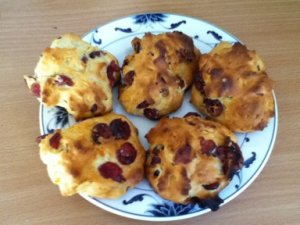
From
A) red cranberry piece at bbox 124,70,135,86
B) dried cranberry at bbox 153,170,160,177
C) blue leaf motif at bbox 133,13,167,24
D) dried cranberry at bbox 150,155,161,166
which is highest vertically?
blue leaf motif at bbox 133,13,167,24

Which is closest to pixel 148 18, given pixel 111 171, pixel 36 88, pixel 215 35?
pixel 215 35

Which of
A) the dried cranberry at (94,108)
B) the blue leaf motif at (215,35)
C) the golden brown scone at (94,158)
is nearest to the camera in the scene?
the golden brown scone at (94,158)

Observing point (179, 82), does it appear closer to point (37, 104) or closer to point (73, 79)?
point (73, 79)

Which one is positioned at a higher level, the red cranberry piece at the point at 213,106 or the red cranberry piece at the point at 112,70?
the red cranberry piece at the point at 112,70

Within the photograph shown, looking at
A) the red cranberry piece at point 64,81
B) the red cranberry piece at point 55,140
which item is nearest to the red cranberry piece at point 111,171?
the red cranberry piece at point 55,140

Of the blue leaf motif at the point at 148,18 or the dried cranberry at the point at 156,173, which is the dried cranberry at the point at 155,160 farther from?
the blue leaf motif at the point at 148,18

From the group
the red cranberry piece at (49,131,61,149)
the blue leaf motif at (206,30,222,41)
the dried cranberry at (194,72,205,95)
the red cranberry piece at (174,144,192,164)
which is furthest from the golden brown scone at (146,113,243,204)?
the blue leaf motif at (206,30,222,41)

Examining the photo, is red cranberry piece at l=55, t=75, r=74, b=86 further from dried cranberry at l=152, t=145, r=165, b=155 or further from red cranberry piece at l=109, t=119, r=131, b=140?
dried cranberry at l=152, t=145, r=165, b=155
